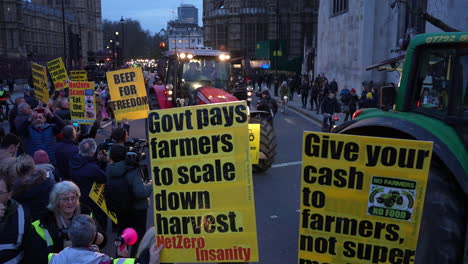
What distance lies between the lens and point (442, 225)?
447 cm

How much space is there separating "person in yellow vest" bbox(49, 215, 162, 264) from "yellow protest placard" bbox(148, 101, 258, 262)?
53 cm

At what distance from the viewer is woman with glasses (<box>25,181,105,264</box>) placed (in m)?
3.66

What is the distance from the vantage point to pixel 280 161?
38.8ft

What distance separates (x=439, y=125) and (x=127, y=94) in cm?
739

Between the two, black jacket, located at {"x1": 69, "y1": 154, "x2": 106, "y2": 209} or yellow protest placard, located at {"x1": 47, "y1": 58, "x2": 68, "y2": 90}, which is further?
yellow protest placard, located at {"x1": 47, "y1": 58, "x2": 68, "y2": 90}

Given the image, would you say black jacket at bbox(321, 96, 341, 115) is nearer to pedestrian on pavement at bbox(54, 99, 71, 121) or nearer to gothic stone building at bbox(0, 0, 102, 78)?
pedestrian on pavement at bbox(54, 99, 71, 121)

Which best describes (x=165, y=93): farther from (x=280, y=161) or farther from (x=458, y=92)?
(x=458, y=92)

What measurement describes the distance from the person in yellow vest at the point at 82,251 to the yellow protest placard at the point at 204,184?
1.75 ft

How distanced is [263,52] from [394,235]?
159ft

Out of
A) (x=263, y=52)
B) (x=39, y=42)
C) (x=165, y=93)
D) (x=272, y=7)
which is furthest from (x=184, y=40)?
(x=165, y=93)

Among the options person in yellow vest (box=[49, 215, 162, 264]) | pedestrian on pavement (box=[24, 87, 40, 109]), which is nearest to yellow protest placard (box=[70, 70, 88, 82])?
pedestrian on pavement (box=[24, 87, 40, 109])

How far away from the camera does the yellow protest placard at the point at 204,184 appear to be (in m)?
3.73

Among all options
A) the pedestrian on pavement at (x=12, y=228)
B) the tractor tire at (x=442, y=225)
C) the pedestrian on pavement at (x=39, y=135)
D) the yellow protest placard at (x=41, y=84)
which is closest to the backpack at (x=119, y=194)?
the pedestrian on pavement at (x=12, y=228)

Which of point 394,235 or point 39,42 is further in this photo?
point 39,42
